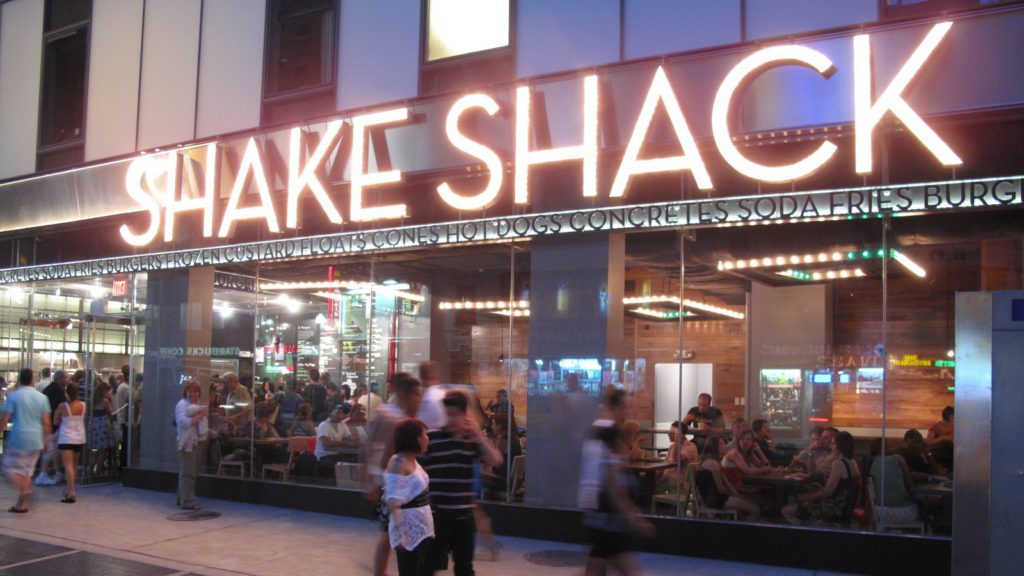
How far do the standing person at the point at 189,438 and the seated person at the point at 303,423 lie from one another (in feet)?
5.41

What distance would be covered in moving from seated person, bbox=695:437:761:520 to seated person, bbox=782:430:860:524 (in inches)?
15.1

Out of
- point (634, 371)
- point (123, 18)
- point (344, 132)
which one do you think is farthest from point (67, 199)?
point (634, 371)

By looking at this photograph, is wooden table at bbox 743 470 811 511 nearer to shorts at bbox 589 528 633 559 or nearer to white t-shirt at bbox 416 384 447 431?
shorts at bbox 589 528 633 559

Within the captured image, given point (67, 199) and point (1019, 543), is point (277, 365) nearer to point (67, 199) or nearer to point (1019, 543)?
point (67, 199)

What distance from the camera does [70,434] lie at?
1247cm

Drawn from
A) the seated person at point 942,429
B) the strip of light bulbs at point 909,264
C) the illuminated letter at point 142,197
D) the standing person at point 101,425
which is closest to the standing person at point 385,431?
the strip of light bulbs at point 909,264

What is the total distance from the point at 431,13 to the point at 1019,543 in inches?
377

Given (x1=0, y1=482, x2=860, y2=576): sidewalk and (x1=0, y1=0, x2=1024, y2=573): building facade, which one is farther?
(x1=0, y1=0, x2=1024, y2=573): building facade

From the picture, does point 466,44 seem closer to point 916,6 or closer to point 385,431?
point 916,6

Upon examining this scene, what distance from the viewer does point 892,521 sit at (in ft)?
30.1

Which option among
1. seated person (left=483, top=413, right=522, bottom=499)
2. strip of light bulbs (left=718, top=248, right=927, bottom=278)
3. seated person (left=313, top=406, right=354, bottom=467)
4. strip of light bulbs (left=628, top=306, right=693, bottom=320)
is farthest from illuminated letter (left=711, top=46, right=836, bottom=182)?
seated person (left=313, top=406, right=354, bottom=467)

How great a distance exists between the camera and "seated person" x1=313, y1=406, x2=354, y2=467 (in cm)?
1277

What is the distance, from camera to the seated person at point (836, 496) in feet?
31.2

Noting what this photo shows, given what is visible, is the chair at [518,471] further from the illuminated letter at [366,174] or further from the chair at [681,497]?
the illuminated letter at [366,174]
